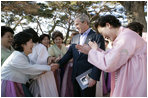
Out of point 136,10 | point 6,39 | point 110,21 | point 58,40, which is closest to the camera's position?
point 110,21

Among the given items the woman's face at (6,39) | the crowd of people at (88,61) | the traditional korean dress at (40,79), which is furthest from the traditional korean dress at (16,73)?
the woman's face at (6,39)

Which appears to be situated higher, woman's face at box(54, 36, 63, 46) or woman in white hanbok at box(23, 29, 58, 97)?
woman's face at box(54, 36, 63, 46)

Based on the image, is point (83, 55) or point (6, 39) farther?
point (6, 39)

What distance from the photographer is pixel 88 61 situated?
171 centimetres

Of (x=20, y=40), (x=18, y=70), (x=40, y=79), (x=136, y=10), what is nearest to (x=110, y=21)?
(x=20, y=40)

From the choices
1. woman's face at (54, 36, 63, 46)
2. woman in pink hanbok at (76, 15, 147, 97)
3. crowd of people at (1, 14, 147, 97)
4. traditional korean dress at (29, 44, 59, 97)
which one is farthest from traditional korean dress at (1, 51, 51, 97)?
woman's face at (54, 36, 63, 46)

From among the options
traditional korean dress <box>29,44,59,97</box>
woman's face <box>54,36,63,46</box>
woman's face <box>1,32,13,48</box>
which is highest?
woman's face <box>1,32,13,48</box>

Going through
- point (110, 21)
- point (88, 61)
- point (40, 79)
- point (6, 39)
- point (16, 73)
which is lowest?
point (40, 79)

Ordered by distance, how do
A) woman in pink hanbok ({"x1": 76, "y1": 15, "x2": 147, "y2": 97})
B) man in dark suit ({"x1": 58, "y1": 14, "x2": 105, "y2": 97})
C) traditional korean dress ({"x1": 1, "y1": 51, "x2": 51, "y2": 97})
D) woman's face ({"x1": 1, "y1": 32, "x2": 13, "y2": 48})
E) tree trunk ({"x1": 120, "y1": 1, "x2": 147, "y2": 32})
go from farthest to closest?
tree trunk ({"x1": 120, "y1": 1, "x2": 147, "y2": 32}) → woman's face ({"x1": 1, "y1": 32, "x2": 13, "y2": 48}) → man in dark suit ({"x1": 58, "y1": 14, "x2": 105, "y2": 97}) → traditional korean dress ({"x1": 1, "y1": 51, "x2": 51, "y2": 97}) → woman in pink hanbok ({"x1": 76, "y1": 15, "x2": 147, "y2": 97})

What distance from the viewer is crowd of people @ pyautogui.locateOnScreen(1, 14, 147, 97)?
4.93 feet

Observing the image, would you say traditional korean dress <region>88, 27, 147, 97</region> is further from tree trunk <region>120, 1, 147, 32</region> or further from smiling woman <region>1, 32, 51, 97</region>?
tree trunk <region>120, 1, 147, 32</region>

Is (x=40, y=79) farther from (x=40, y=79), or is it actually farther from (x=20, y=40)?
(x=20, y=40)

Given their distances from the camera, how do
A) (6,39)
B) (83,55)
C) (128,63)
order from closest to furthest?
(128,63), (83,55), (6,39)

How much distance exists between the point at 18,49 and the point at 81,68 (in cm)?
87
